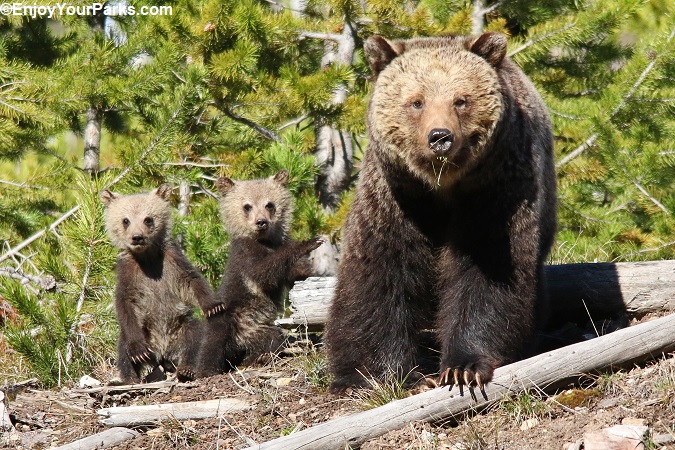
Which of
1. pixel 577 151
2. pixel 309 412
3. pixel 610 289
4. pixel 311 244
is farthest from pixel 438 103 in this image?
pixel 577 151

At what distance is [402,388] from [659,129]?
18.3 ft

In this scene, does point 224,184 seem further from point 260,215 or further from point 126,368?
point 126,368

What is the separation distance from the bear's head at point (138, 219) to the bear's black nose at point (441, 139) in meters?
3.36

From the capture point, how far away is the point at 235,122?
9125 mm

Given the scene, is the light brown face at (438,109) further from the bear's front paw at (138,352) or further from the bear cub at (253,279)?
the bear's front paw at (138,352)

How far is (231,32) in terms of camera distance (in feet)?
27.0

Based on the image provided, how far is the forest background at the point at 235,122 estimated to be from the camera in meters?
7.65

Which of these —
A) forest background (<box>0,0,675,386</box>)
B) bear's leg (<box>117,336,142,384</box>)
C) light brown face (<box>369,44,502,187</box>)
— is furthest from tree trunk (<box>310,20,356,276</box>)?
light brown face (<box>369,44,502,187</box>)

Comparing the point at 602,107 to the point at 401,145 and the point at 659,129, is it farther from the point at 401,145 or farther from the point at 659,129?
the point at 401,145


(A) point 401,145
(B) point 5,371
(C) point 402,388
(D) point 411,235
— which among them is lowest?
(B) point 5,371

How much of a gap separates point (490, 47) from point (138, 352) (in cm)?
363

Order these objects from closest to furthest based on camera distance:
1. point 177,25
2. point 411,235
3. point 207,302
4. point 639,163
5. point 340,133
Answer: point 411,235
point 207,302
point 177,25
point 639,163
point 340,133

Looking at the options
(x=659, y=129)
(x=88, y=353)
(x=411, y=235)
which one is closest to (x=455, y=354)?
(x=411, y=235)

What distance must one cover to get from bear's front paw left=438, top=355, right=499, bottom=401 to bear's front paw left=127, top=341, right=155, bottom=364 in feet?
9.13
